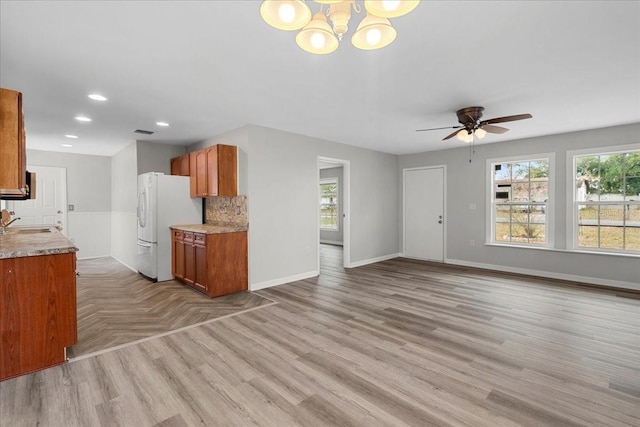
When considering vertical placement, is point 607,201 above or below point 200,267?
above

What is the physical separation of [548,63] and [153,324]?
15.0 feet

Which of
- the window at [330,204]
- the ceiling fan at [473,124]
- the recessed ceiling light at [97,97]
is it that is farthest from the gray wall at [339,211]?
the recessed ceiling light at [97,97]

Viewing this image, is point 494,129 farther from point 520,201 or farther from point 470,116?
point 520,201

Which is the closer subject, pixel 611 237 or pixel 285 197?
pixel 611 237

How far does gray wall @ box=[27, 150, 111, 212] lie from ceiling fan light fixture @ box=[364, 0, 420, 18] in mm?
8096

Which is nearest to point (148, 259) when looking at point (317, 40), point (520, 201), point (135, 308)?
point (135, 308)

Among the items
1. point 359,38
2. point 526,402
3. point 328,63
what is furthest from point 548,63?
point 526,402

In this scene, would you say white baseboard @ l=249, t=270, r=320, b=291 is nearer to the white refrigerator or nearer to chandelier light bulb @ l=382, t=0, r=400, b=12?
the white refrigerator

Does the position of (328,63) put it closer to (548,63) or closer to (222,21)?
(222,21)

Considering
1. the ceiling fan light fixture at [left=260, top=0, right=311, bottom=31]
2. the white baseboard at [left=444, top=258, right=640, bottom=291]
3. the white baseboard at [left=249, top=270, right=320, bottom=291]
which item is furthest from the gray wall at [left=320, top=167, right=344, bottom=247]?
the ceiling fan light fixture at [left=260, top=0, right=311, bottom=31]

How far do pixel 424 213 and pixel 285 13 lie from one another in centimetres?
617

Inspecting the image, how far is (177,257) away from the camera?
16.3ft

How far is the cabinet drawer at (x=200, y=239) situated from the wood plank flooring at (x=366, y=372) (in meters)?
1.25

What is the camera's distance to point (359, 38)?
1.49m
